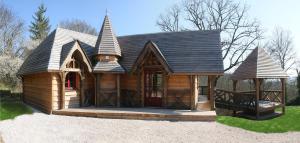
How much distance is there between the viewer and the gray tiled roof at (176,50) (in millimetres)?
13508

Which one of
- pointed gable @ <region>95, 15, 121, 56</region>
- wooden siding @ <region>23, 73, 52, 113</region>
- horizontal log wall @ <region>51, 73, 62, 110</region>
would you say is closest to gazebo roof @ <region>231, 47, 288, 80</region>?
pointed gable @ <region>95, 15, 121, 56</region>

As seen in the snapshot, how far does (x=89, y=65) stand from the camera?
48.1ft

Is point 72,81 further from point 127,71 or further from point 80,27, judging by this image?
point 80,27

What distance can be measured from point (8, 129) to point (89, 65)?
5900 millimetres

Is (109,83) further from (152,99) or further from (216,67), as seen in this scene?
(216,67)

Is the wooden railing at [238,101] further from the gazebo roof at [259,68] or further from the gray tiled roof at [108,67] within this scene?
the gray tiled roof at [108,67]

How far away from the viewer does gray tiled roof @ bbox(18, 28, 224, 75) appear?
1351cm

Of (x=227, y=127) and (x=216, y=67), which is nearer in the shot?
(x=227, y=127)

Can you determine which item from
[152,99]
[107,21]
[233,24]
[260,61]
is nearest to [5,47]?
[107,21]

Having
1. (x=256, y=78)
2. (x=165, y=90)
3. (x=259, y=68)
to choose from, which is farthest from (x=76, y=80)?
(x=259, y=68)

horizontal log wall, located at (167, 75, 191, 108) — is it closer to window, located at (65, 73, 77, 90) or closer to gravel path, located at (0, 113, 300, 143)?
gravel path, located at (0, 113, 300, 143)

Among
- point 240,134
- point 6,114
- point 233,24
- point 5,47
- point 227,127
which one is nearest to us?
point 240,134

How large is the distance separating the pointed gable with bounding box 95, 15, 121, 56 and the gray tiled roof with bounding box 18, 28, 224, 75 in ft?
3.25

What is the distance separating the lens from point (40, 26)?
40906 millimetres
